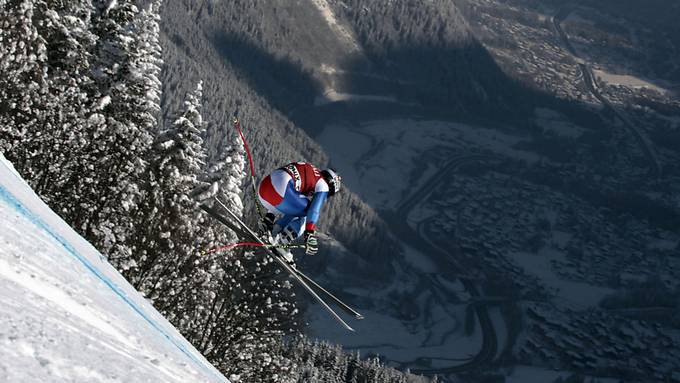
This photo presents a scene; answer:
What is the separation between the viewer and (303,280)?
17078 mm

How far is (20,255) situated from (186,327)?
17.8 m

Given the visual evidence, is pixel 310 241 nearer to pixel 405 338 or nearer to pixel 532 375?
pixel 405 338

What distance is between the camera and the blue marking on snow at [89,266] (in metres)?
10.9

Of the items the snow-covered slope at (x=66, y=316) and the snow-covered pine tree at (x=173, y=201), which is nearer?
the snow-covered slope at (x=66, y=316)

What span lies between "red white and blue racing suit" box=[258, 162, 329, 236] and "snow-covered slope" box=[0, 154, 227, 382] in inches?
152

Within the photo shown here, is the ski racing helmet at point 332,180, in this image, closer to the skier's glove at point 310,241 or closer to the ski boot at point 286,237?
the skier's glove at point 310,241

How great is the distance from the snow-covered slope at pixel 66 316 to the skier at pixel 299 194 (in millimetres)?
3861

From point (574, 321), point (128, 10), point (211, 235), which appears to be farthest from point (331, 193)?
point (574, 321)

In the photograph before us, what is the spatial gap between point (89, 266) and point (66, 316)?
2.75 meters

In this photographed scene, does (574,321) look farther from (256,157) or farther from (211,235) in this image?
(211,235)

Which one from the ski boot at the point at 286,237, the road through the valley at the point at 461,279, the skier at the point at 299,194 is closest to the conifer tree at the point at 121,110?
the ski boot at the point at 286,237

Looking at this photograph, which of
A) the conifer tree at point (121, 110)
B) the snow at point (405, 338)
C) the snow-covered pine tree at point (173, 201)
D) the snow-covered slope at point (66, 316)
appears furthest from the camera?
the snow at point (405, 338)

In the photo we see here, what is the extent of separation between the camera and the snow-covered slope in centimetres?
734

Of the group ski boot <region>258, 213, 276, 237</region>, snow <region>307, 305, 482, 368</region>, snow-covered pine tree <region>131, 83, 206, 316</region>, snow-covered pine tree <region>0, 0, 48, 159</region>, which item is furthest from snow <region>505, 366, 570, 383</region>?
ski boot <region>258, 213, 276, 237</region>
